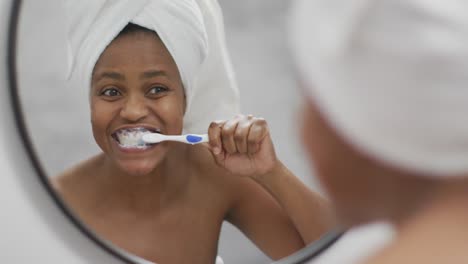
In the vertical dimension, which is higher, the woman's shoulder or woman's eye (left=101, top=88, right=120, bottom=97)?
woman's eye (left=101, top=88, right=120, bottom=97)

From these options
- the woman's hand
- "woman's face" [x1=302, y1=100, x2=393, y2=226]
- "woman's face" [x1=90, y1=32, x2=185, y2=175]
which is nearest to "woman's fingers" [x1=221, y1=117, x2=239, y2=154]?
the woman's hand

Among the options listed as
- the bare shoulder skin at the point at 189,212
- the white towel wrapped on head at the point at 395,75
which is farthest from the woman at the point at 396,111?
the bare shoulder skin at the point at 189,212

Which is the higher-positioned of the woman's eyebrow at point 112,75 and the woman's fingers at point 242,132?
the woman's eyebrow at point 112,75

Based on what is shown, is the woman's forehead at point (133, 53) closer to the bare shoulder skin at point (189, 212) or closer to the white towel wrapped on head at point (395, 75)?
the bare shoulder skin at point (189, 212)

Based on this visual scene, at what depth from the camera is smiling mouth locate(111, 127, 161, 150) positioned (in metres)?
1.03

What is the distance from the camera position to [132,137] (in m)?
1.03

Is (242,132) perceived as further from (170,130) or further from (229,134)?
(170,130)

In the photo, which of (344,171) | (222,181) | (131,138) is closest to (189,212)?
(222,181)

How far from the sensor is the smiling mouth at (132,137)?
1.03 meters

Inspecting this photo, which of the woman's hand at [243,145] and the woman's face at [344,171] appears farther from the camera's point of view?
the woman's hand at [243,145]

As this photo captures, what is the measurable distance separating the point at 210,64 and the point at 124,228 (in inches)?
10.3

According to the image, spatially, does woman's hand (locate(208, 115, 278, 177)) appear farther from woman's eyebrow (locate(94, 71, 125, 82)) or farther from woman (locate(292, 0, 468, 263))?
woman (locate(292, 0, 468, 263))

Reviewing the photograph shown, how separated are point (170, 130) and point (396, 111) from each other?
0.62 meters

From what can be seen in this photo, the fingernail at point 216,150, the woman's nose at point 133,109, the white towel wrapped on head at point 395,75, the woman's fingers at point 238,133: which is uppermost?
the woman's nose at point 133,109
